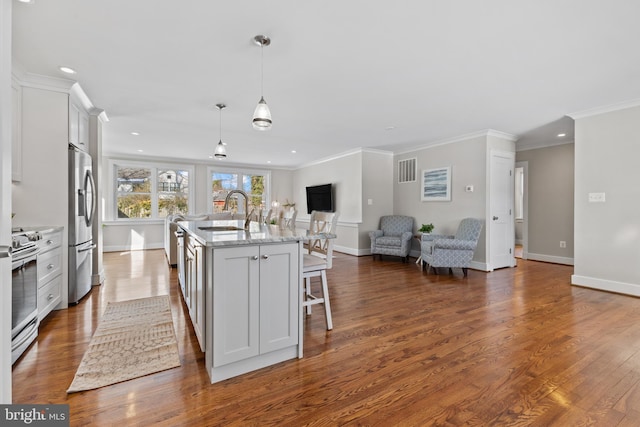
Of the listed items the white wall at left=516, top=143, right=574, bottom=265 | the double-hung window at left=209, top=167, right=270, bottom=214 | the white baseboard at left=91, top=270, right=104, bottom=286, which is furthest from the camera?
the double-hung window at left=209, top=167, right=270, bottom=214

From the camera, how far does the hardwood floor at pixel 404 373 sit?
157 centimetres

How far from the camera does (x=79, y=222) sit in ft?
10.9

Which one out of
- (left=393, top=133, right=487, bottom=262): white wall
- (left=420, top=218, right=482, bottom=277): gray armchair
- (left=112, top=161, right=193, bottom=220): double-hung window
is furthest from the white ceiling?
(left=112, top=161, right=193, bottom=220): double-hung window

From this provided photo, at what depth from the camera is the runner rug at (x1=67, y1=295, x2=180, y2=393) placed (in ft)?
6.22

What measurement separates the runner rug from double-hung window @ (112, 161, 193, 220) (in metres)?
5.24

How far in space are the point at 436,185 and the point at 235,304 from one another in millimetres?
5121

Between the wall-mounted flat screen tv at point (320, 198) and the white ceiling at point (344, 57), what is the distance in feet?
10.5

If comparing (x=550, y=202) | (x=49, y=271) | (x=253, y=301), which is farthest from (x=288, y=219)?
(x=550, y=202)

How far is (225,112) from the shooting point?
414 cm

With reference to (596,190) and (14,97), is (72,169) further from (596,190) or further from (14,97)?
(596,190)

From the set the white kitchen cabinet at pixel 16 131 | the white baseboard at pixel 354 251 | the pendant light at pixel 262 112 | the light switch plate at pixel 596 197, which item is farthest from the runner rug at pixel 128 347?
the light switch plate at pixel 596 197

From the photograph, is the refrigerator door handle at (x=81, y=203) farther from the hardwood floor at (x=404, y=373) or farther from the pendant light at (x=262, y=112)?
the pendant light at (x=262, y=112)

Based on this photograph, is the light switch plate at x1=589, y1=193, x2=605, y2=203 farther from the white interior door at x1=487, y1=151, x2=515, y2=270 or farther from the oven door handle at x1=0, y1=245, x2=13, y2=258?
the oven door handle at x1=0, y1=245, x2=13, y2=258

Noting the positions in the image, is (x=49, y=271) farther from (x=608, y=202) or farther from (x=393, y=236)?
(x=608, y=202)
